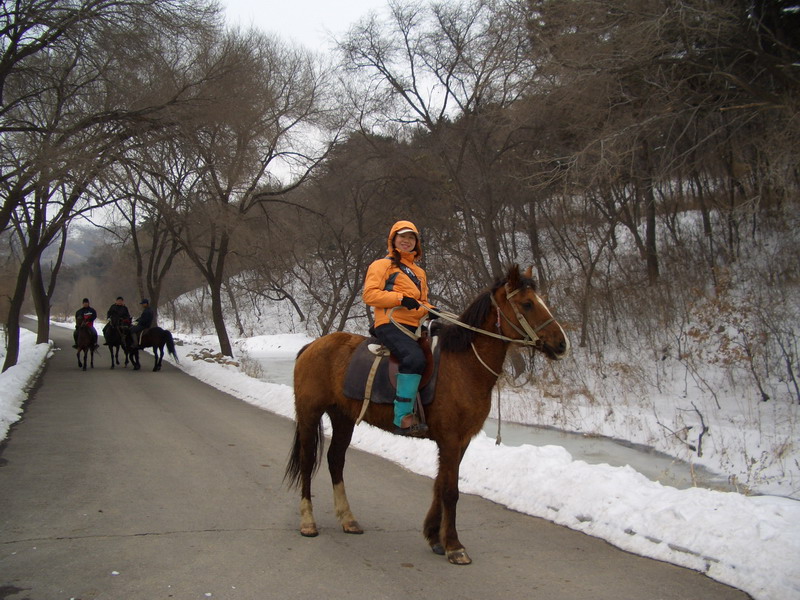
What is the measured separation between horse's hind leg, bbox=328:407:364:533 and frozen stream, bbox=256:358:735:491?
3.76m

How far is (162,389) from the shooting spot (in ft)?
55.2

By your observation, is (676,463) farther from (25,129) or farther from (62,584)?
(25,129)

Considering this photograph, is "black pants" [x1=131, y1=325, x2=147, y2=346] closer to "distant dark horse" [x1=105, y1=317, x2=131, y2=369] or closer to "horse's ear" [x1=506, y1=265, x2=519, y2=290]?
"distant dark horse" [x1=105, y1=317, x2=131, y2=369]

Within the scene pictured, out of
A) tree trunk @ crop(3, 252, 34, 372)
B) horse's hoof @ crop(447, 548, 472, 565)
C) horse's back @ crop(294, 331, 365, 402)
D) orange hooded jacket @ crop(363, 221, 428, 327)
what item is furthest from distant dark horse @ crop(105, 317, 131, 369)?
horse's hoof @ crop(447, 548, 472, 565)

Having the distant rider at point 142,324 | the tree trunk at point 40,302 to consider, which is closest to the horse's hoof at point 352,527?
the distant rider at point 142,324

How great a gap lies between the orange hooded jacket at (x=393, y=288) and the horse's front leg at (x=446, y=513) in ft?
3.94

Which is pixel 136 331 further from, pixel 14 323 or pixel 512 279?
pixel 512 279

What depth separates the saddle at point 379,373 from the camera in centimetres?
530

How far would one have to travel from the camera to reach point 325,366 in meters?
6.00

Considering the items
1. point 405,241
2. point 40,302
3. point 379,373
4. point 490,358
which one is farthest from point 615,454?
point 40,302

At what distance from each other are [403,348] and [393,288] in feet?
1.92

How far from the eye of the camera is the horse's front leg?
481 centimetres

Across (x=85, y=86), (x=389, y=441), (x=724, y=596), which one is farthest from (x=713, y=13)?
(x=85, y=86)

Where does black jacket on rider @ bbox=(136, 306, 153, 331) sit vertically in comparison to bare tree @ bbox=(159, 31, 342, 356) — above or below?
below
